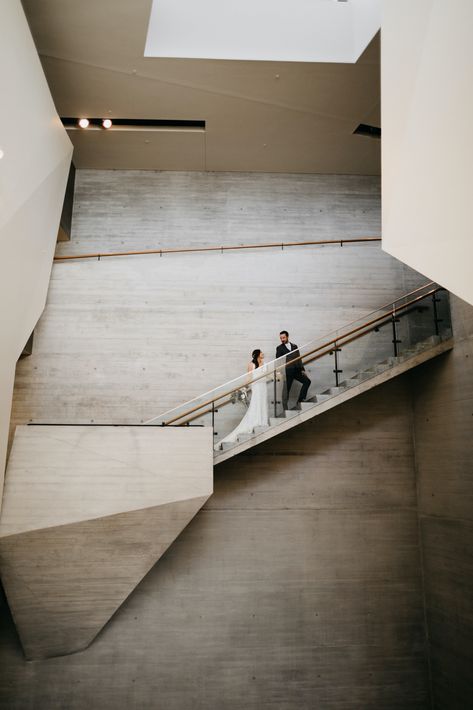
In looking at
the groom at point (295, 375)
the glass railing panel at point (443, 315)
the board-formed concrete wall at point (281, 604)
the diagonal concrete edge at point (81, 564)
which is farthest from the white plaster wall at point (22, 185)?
the glass railing panel at point (443, 315)

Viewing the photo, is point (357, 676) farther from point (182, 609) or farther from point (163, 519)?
point (163, 519)

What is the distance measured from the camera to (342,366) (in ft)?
33.6

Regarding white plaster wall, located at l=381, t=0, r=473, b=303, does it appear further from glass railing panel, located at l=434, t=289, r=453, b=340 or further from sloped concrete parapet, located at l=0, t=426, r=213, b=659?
sloped concrete parapet, located at l=0, t=426, r=213, b=659

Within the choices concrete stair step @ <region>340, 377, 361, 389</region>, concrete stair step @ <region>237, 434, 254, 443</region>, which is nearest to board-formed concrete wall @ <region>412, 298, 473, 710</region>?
concrete stair step @ <region>340, 377, 361, 389</region>

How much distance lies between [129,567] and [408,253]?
6.20 meters

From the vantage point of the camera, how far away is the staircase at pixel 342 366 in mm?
9289

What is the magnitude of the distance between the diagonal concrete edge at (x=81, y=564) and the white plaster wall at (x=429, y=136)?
5.11 metres

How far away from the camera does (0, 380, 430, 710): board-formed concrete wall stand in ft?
31.4

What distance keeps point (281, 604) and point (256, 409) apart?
3.67 metres

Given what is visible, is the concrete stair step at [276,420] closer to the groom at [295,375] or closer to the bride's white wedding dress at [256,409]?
the bride's white wedding dress at [256,409]

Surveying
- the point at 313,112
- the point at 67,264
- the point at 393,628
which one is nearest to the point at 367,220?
the point at 313,112

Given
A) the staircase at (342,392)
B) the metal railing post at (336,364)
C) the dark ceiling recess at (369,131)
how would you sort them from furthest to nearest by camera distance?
the dark ceiling recess at (369,131), the metal railing post at (336,364), the staircase at (342,392)

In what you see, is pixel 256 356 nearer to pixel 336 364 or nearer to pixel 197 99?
pixel 336 364

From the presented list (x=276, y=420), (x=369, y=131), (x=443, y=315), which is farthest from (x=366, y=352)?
(x=369, y=131)
